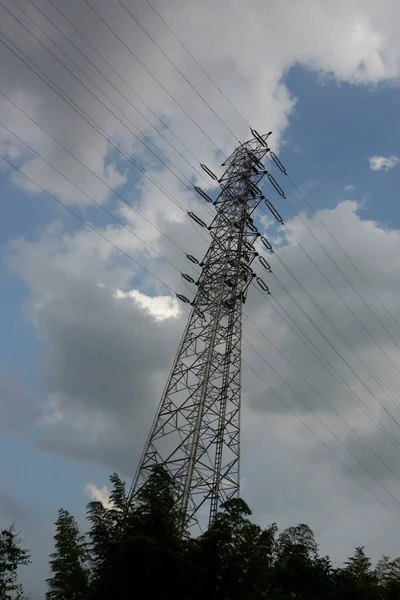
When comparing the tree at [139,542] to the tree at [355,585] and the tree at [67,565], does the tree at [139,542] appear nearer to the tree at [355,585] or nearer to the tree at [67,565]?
the tree at [67,565]

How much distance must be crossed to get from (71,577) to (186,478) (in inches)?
244

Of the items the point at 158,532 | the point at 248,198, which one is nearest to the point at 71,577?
the point at 158,532

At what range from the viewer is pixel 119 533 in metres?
19.7

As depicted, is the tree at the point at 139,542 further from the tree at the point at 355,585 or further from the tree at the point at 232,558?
the tree at the point at 355,585

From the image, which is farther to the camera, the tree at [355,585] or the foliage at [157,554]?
the tree at [355,585]

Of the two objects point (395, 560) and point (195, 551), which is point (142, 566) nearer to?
point (195, 551)

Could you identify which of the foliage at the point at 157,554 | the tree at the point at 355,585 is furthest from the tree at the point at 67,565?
the tree at the point at 355,585

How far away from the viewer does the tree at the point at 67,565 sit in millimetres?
20094

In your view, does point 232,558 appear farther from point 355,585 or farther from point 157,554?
point 355,585

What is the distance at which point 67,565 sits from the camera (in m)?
22.0

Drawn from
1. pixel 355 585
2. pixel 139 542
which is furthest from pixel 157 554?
pixel 355 585

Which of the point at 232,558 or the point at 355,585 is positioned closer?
the point at 232,558

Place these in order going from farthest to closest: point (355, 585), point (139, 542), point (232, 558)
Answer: point (355, 585) < point (232, 558) < point (139, 542)

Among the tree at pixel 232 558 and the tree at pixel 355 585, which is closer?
the tree at pixel 232 558
